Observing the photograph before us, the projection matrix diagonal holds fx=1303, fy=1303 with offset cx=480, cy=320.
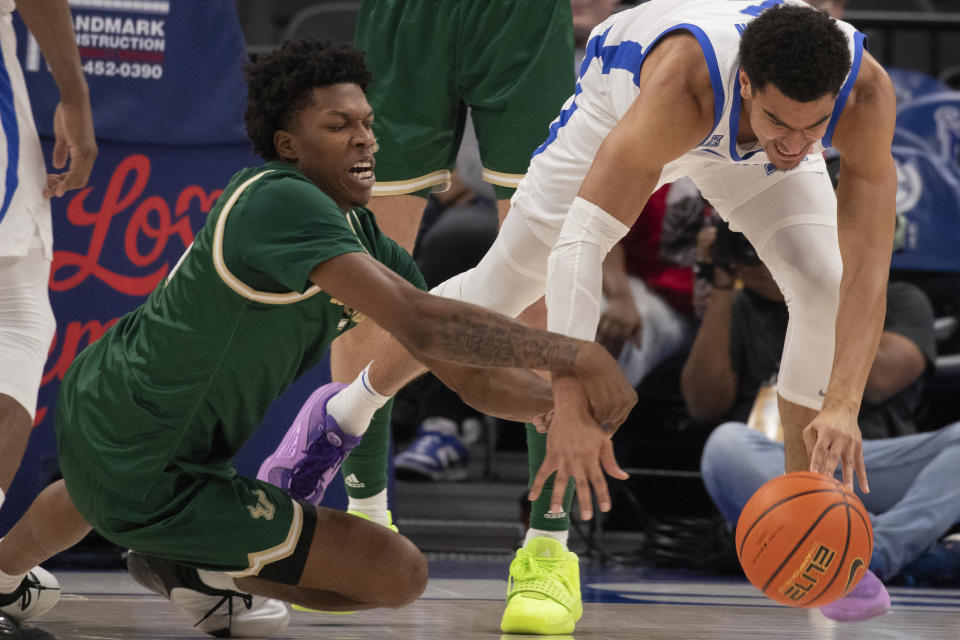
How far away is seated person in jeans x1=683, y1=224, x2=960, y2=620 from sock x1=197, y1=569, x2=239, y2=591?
2.28 meters

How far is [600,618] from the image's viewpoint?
3365 millimetres

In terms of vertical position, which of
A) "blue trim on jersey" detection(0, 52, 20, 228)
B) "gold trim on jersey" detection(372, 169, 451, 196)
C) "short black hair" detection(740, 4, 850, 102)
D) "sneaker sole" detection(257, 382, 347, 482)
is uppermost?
"short black hair" detection(740, 4, 850, 102)

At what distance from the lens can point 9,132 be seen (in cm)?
307

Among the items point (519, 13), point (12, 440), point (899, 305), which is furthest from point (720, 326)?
point (12, 440)

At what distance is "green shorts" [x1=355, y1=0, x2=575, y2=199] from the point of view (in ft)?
11.8

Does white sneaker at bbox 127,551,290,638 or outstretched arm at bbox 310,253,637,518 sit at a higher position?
outstretched arm at bbox 310,253,637,518

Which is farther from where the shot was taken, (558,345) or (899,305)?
(899,305)

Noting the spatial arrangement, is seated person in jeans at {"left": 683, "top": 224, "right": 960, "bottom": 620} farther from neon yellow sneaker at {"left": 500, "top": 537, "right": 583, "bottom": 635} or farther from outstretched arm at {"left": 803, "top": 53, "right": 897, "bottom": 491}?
outstretched arm at {"left": 803, "top": 53, "right": 897, "bottom": 491}

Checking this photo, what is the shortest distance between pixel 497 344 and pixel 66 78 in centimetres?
153

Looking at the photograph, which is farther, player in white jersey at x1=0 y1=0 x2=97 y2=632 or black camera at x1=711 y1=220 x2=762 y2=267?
black camera at x1=711 y1=220 x2=762 y2=267

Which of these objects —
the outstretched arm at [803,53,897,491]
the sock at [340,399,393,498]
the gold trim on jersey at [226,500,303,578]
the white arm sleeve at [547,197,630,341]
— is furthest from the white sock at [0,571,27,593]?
the outstretched arm at [803,53,897,491]

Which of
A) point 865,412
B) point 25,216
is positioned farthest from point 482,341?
point 865,412

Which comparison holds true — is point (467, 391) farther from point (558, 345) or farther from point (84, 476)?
point (84, 476)

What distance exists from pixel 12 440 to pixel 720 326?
2896mm
